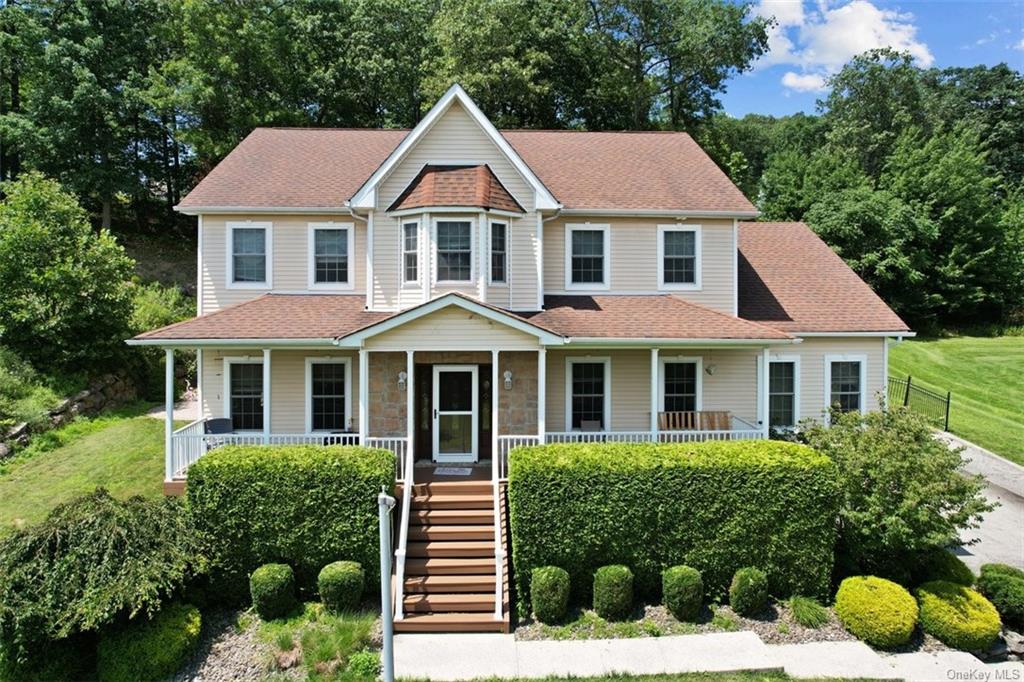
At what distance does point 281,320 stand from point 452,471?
5316 millimetres

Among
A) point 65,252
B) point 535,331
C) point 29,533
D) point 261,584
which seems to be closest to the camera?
point 29,533

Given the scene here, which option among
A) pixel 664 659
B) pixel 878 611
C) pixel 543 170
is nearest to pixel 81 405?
pixel 543 170

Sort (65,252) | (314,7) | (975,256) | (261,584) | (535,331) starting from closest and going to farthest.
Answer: (261,584)
(535,331)
(65,252)
(975,256)
(314,7)

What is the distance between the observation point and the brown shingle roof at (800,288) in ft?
51.3

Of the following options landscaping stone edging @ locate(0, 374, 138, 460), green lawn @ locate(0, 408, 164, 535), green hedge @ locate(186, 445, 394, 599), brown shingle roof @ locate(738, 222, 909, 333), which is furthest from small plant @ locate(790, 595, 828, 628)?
landscaping stone edging @ locate(0, 374, 138, 460)

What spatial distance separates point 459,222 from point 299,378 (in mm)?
5584

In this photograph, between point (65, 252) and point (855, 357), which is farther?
point (65, 252)

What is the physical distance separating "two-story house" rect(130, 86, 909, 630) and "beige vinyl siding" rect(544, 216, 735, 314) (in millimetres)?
52

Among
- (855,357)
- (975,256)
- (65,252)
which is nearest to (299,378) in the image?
(65,252)

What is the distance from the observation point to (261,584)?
383 inches

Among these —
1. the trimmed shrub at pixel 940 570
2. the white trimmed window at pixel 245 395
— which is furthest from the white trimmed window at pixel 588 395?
the white trimmed window at pixel 245 395

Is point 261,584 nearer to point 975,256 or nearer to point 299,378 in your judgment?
point 299,378

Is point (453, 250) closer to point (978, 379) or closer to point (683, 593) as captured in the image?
point (683, 593)

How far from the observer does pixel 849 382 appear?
1595cm
